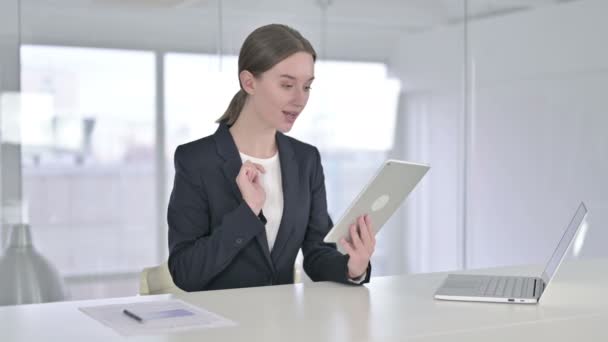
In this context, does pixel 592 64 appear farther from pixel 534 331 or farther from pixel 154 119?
pixel 534 331

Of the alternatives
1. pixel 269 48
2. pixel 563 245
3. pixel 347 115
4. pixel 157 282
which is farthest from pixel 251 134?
pixel 347 115

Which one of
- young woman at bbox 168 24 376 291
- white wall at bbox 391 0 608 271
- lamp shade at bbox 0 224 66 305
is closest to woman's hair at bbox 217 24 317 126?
young woman at bbox 168 24 376 291

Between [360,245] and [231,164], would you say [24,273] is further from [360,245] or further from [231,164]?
[360,245]

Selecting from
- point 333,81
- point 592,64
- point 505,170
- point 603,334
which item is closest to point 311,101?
point 333,81

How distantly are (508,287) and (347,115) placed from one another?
2.71m

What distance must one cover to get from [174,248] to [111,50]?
2037 mm

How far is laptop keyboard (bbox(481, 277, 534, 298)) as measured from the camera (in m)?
2.44

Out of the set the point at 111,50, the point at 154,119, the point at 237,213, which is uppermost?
the point at 111,50

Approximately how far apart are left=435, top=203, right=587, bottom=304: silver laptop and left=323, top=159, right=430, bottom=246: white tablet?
0.94ft

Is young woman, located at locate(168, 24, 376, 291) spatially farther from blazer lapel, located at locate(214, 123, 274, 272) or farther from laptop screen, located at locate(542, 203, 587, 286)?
laptop screen, located at locate(542, 203, 587, 286)

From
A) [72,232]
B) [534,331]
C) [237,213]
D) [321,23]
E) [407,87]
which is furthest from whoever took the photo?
[407,87]

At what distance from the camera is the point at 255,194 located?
2.59 m

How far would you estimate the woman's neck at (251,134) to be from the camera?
2.88m

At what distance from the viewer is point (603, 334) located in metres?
2.17
